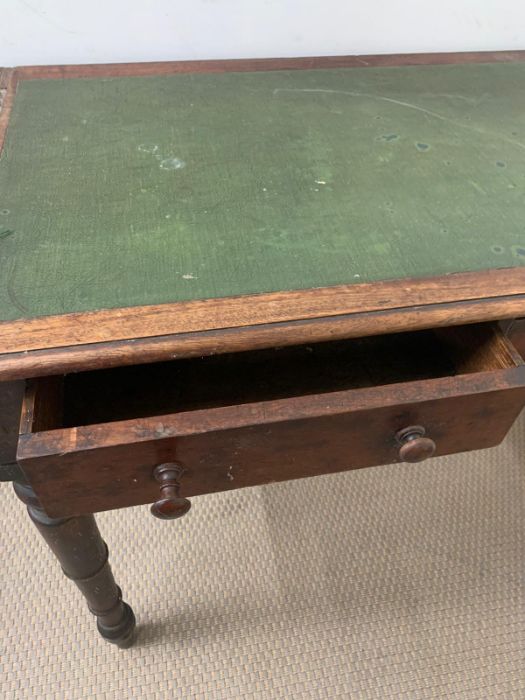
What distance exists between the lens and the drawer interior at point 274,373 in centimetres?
64

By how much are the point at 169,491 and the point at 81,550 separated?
23cm

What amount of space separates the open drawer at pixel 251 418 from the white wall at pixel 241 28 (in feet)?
1.68

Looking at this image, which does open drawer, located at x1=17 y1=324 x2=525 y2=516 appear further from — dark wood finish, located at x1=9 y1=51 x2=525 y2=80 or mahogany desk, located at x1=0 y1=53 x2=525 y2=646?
dark wood finish, located at x1=9 y1=51 x2=525 y2=80

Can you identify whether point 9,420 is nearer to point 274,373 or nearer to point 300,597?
point 274,373

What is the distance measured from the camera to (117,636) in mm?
868

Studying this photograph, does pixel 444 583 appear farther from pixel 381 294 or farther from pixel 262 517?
pixel 381 294

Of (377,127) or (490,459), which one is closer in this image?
(377,127)

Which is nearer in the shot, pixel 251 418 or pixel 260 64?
pixel 251 418

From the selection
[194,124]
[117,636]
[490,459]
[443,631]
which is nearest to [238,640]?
[117,636]

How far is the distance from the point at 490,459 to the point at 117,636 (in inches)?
29.8

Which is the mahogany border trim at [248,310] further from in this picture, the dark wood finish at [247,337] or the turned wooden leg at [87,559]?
the turned wooden leg at [87,559]

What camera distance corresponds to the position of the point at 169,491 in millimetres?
536

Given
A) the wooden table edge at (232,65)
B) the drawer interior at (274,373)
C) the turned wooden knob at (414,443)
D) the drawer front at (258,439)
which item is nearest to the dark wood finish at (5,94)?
the wooden table edge at (232,65)

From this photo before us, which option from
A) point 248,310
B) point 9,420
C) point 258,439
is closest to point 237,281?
point 248,310
